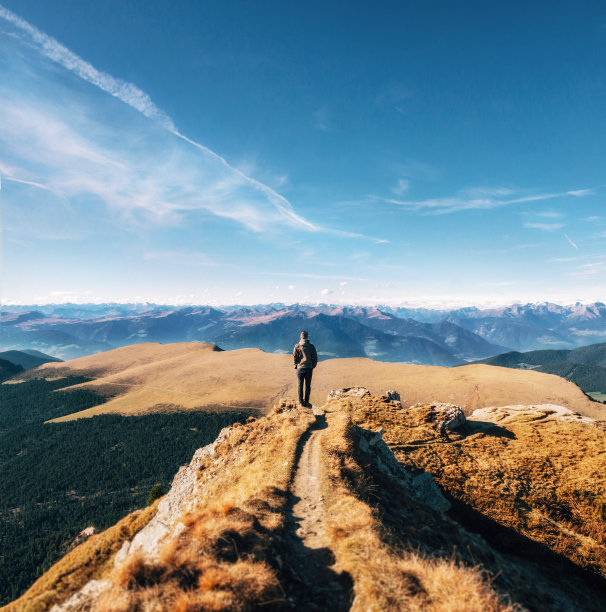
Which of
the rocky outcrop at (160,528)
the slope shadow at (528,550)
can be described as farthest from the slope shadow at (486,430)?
the rocky outcrop at (160,528)

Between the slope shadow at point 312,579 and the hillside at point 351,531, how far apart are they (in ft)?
0.16

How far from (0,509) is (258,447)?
22823 centimetres

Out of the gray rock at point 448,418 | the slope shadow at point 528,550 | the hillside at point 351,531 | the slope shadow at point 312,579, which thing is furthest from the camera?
the gray rock at point 448,418

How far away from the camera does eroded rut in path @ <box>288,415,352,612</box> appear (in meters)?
8.62

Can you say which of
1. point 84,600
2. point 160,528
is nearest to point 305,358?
point 160,528

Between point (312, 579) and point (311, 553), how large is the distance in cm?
138

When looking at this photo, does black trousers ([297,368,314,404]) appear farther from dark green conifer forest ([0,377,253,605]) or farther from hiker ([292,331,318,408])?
dark green conifer forest ([0,377,253,605])

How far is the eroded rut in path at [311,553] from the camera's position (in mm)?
8625

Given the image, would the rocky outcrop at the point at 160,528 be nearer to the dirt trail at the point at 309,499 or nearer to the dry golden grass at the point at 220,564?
the dry golden grass at the point at 220,564

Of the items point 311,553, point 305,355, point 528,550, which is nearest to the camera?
point 311,553

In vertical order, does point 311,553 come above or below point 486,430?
above

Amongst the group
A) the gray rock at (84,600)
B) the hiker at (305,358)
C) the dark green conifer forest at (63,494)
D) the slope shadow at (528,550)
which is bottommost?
the dark green conifer forest at (63,494)

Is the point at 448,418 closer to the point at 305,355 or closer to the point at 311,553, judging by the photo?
the point at 305,355

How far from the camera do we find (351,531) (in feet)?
37.8
